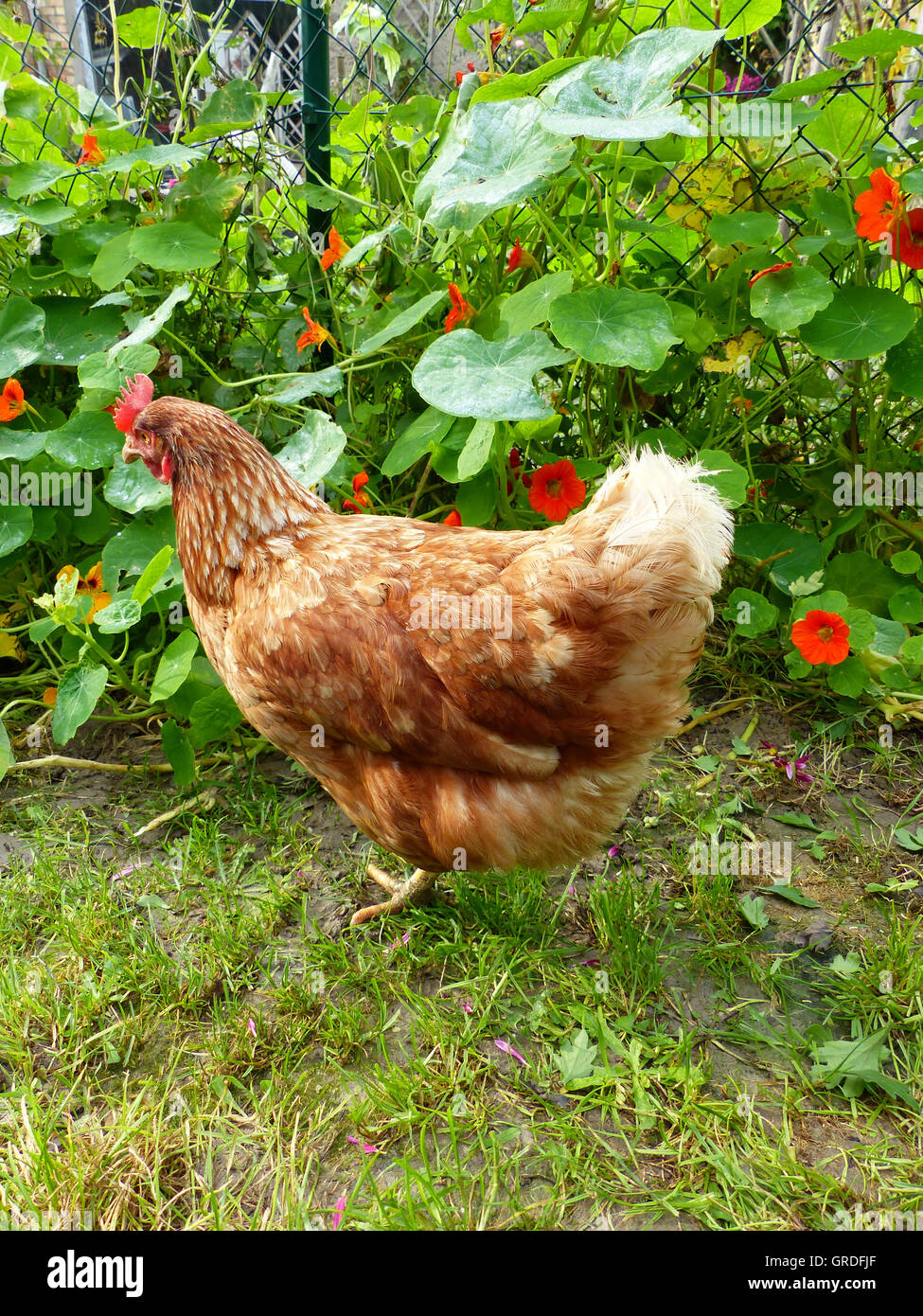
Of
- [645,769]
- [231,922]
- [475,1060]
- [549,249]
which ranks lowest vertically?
[475,1060]

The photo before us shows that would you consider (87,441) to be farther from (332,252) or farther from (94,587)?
(332,252)

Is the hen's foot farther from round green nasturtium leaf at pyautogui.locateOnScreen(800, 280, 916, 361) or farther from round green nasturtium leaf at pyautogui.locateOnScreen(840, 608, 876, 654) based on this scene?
round green nasturtium leaf at pyautogui.locateOnScreen(800, 280, 916, 361)

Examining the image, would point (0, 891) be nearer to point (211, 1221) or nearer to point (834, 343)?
point (211, 1221)

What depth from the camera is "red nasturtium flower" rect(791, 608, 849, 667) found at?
2.10 metres

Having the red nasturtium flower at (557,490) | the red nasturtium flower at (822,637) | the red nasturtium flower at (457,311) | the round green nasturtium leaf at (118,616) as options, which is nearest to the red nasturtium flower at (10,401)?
the round green nasturtium leaf at (118,616)

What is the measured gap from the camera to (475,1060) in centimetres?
158

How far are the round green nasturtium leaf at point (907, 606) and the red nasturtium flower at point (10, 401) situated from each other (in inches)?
107

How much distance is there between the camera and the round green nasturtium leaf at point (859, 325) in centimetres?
203

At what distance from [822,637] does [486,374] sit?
1.19 meters

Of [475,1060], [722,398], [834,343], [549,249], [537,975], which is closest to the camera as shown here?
[475,1060]

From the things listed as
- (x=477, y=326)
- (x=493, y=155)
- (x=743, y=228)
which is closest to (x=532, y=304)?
(x=477, y=326)

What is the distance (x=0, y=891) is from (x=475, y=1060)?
4.17 ft

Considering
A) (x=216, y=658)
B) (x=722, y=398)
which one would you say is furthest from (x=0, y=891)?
(x=722, y=398)

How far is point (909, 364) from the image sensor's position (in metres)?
2.15
